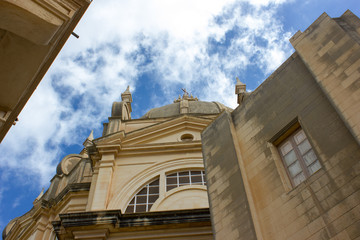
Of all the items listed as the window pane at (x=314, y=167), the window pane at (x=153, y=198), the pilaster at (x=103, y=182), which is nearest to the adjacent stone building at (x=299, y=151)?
the window pane at (x=314, y=167)

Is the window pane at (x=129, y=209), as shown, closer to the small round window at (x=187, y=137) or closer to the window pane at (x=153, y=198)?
the window pane at (x=153, y=198)

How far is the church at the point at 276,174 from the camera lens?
22.6ft

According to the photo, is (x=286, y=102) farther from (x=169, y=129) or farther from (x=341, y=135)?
(x=169, y=129)

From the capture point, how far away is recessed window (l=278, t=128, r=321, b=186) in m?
7.78

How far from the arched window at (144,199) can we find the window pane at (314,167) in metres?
8.54

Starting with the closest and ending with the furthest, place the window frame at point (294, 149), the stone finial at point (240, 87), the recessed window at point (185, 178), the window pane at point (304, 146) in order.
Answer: the window frame at point (294, 149)
the window pane at point (304, 146)
the recessed window at point (185, 178)
the stone finial at point (240, 87)

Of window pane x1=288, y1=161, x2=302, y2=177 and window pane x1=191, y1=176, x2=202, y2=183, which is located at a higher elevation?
window pane x1=191, y1=176, x2=202, y2=183

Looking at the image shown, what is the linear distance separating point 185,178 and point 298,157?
27.4ft

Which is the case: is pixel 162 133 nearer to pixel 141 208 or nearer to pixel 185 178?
pixel 185 178

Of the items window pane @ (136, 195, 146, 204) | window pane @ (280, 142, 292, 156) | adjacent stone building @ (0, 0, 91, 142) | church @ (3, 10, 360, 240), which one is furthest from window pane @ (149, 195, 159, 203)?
adjacent stone building @ (0, 0, 91, 142)

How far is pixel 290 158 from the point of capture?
841cm

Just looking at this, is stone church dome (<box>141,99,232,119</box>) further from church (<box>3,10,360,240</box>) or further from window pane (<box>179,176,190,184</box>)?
church (<box>3,10,360,240</box>)

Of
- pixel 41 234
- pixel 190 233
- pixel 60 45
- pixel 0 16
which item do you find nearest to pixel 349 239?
pixel 60 45

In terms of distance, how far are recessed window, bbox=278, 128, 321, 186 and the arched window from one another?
7736 mm
